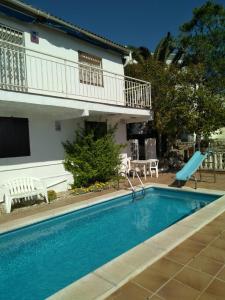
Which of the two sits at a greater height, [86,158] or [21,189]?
[86,158]

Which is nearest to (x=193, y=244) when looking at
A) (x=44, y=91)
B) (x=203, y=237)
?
(x=203, y=237)

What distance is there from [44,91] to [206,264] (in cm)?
845

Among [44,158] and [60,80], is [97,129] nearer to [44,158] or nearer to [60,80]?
[60,80]

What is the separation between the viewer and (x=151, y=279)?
3.39 metres

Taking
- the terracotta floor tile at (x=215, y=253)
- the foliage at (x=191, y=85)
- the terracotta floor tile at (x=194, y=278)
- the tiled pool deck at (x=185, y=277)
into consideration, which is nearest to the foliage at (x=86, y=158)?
the foliage at (x=191, y=85)

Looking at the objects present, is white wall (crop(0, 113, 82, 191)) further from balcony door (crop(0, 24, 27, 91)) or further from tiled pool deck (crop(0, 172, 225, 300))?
tiled pool deck (crop(0, 172, 225, 300))

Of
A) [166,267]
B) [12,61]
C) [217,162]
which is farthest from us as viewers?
[217,162]

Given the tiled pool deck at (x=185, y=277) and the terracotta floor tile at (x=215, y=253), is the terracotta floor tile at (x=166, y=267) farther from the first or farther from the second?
the terracotta floor tile at (x=215, y=253)

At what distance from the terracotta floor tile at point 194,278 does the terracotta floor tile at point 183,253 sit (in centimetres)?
30

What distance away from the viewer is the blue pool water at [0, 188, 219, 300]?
4.35m

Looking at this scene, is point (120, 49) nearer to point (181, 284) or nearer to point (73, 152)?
point (73, 152)

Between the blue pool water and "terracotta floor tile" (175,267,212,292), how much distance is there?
188 cm

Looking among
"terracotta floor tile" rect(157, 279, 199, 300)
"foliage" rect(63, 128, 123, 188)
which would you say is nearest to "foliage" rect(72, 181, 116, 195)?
"foliage" rect(63, 128, 123, 188)

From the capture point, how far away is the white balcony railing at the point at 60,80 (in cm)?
872
